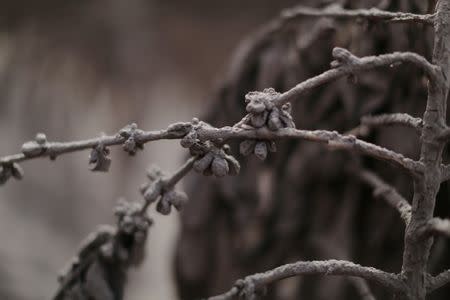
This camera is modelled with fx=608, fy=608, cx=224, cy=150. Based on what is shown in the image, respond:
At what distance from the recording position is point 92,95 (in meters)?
1.71

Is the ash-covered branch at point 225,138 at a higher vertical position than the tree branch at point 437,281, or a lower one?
higher

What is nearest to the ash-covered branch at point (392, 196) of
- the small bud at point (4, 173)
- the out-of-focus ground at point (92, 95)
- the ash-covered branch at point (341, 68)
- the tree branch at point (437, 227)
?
the tree branch at point (437, 227)

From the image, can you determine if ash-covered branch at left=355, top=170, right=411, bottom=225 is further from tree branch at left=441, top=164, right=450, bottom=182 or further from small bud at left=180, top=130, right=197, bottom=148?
small bud at left=180, top=130, right=197, bottom=148

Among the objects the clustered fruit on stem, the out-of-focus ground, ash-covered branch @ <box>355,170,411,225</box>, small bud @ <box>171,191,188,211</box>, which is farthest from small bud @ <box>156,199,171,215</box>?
the out-of-focus ground

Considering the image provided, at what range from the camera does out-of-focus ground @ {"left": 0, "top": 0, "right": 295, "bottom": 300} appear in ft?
5.19

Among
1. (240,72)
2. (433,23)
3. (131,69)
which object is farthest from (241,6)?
(433,23)

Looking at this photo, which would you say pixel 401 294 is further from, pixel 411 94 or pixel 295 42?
pixel 295 42

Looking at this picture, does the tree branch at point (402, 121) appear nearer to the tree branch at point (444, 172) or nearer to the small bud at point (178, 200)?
the tree branch at point (444, 172)

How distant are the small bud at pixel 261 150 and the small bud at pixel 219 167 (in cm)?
3

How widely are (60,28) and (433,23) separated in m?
1.29

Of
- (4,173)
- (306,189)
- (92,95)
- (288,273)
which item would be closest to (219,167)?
(288,273)

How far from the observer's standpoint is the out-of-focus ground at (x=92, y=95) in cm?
158

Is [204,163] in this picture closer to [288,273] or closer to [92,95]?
[288,273]

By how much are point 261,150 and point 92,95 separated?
1266mm
